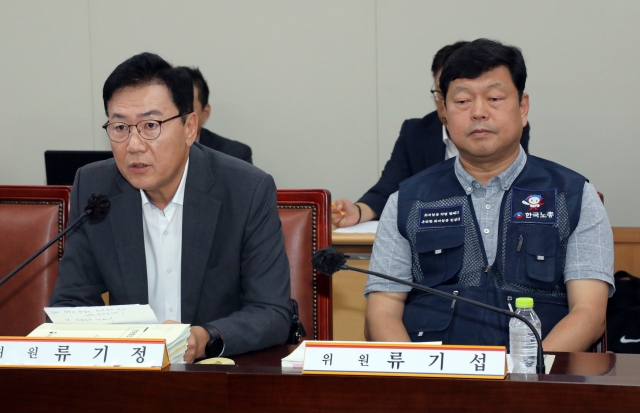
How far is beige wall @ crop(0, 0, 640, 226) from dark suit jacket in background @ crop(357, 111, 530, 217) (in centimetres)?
74

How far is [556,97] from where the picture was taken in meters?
3.77

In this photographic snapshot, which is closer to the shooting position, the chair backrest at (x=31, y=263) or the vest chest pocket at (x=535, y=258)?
the vest chest pocket at (x=535, y=258)

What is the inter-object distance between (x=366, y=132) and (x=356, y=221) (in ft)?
4.04

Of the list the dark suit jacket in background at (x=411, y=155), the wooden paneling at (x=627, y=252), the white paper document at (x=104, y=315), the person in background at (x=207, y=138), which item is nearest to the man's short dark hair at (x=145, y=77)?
the white paper document at (x=104, y=315)

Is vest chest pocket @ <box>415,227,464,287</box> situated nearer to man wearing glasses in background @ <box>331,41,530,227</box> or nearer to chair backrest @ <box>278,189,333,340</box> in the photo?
chair backrest @ <box>278,189,333,340</box>

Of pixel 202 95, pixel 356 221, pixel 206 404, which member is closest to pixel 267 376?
pixel 206 404

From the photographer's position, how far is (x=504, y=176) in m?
1.93

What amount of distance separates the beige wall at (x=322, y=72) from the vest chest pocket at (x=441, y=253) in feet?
6.79

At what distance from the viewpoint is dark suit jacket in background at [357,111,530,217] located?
3074 mm

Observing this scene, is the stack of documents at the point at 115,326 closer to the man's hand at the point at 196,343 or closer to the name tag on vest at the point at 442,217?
the man's hand at the point at 196,343

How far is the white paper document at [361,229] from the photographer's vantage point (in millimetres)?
2562

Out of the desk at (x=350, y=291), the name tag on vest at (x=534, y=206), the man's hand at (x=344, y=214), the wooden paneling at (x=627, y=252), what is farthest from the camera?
the wooden paneling at (x=627, y=252)

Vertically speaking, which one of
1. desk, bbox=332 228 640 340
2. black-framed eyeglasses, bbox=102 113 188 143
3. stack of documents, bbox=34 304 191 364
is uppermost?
black-framed eyeglasses, bbox=102 113 188 143

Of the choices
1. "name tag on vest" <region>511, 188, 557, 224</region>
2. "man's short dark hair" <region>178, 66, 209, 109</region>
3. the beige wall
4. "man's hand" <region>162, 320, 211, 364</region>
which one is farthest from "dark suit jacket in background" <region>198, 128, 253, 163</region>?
"man's hand" <region>162, 320, 211, 364</region>
